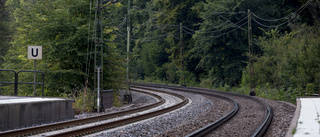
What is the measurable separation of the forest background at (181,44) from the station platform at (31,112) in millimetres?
4677

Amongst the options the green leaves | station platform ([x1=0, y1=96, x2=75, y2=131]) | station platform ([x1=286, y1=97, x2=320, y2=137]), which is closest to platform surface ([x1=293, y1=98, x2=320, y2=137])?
station platform ([x1=286, y1=97, x2=320, y2=137])

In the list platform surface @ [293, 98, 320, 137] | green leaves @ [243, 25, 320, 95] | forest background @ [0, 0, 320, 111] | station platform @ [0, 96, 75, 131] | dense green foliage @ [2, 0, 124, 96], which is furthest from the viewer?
green leaves @ [243, 25, 320, 95]

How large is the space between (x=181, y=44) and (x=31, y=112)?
98.6 ft

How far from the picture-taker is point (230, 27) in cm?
3450

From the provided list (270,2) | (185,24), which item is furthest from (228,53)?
(185,24)

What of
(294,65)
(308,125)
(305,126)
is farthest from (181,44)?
(305,126)

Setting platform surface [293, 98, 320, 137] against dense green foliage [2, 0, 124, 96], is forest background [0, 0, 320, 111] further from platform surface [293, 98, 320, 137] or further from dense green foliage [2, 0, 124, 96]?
platform surface [293, 98, 320, 137]

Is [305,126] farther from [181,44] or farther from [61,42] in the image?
[181,44]

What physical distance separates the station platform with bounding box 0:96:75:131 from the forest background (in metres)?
4.68

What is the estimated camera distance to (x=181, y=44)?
3909 centimetres

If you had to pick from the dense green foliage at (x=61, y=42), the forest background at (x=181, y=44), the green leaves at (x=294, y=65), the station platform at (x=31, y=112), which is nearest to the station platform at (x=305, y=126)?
the station platform at (x=31, y=112)

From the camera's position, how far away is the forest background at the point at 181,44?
18938mm

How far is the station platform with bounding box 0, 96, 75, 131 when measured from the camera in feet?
30.9

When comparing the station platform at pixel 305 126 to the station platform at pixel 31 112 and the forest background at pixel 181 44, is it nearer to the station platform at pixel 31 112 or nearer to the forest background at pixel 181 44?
the station platform at pixel 31 112
